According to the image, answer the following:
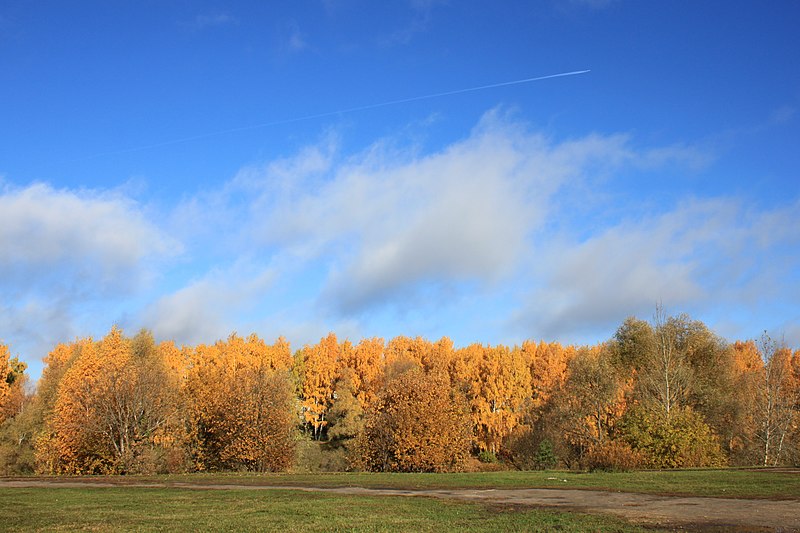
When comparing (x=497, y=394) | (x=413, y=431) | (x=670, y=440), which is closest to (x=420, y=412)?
(x=413, y=431)

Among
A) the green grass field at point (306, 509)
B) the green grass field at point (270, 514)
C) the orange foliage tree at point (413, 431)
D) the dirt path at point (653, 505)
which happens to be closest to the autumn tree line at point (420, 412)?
the orange foliage tree at point (413, 431)

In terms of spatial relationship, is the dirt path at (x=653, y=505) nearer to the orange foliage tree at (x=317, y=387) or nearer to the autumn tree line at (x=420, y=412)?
the autumn tree line at (x=420, y=412)

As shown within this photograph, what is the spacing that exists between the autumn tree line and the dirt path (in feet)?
50.2

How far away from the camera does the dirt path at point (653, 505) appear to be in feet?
41.1

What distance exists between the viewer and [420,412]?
41.5 meters

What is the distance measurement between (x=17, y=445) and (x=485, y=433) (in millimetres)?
50414

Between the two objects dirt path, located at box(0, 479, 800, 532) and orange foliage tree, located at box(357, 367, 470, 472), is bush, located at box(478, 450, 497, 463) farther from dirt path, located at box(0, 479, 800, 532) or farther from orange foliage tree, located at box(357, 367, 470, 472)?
dirt path, located at box(0, 479, 800, 532)

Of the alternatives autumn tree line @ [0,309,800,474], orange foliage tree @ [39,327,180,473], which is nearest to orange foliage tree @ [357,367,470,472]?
autumn tree line @ [0,309,800,474]

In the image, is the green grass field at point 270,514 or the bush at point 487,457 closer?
the green grass field at point 270,514

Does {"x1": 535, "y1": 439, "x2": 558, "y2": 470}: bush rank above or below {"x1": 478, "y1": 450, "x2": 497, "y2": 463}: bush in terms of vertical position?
above

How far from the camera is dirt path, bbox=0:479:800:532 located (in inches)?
493

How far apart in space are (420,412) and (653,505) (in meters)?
26.2

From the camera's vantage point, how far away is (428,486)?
81.1 feet

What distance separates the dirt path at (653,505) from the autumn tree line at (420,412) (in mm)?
15298
